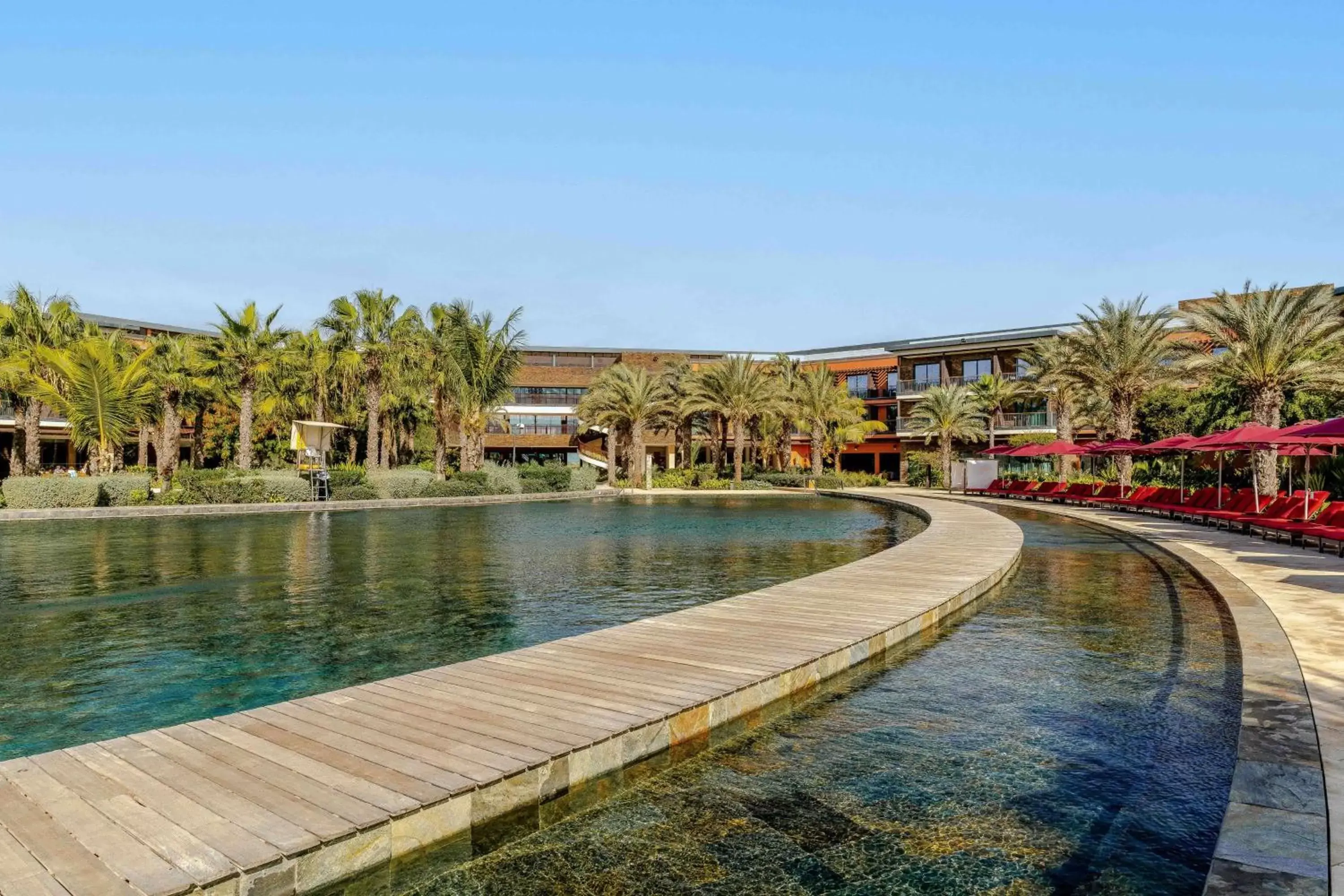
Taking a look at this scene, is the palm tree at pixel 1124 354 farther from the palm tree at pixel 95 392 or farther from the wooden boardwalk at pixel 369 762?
the palm tree at pixel 95 392

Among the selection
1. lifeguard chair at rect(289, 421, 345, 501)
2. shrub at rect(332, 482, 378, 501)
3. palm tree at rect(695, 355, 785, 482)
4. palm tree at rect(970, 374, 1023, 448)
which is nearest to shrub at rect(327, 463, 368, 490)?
shrub at rect(332, 482, 378, 501)

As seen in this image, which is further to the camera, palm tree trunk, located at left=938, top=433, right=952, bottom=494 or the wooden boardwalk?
palm tree trunk, located at left=938, top=433, right=952, bottom=494

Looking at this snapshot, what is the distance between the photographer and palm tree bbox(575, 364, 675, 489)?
46062 millimetres

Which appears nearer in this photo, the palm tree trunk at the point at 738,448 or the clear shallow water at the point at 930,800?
the clear shallow water at the point at 930,800

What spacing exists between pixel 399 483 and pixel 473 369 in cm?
646

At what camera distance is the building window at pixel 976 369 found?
52.3 meters

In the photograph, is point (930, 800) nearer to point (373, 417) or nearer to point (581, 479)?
point (581, 479)

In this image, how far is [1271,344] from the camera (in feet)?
79.9

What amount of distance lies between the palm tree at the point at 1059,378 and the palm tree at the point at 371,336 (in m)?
28.1

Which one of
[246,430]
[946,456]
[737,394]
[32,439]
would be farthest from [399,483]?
[946,456]

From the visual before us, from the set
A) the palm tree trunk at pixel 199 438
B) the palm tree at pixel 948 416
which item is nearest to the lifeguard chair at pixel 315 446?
the palm tree trunk at pixel 199 438

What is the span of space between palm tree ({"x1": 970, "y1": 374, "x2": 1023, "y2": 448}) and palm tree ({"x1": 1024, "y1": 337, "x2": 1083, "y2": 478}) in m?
2.70

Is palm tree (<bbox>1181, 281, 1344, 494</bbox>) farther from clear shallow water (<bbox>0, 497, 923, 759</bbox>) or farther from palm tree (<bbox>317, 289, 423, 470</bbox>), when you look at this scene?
palm tree (<bbox>317, 289, 423, 470</bbox>)

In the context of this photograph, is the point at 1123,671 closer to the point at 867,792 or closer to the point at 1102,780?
the point at 1102,780
